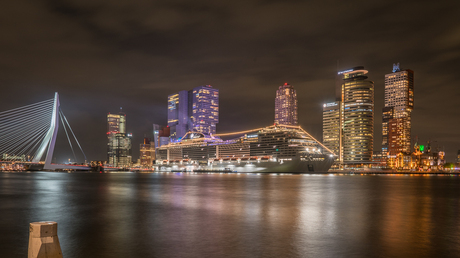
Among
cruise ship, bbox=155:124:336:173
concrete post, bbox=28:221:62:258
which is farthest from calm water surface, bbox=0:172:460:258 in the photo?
cruise ship, bbox=155:124:336:173

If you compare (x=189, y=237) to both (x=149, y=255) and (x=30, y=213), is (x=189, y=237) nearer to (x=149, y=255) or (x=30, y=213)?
(x=149, y=255)

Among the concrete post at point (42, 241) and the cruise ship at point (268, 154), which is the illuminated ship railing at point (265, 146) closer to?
the cruise ship at point (268, 154)

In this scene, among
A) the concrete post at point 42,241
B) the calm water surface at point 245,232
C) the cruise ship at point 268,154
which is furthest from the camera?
the cruise ship at point 268,154

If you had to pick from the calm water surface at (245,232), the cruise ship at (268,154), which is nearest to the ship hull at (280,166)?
the cruise ship at (268,154)

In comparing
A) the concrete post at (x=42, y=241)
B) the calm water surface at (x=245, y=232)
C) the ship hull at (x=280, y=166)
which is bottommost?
the ship hull at (x=280, y=166)

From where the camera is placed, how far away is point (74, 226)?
17297 mm

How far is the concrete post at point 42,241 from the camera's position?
242 inches

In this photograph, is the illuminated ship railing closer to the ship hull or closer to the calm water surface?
the ship hull

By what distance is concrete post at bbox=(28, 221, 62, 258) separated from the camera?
6148mm

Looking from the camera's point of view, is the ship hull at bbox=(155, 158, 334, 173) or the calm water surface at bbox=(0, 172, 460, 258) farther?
the ship hull at bbox=(155, 158, 334, 173)

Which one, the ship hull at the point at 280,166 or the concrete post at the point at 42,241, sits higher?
the concrete post at the point at 42,241

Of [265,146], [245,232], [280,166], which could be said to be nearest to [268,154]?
[265,146]

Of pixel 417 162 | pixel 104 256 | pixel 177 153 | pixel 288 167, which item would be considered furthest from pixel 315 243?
pixel 417 162

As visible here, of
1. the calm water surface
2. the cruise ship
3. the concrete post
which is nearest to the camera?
the concrete post
